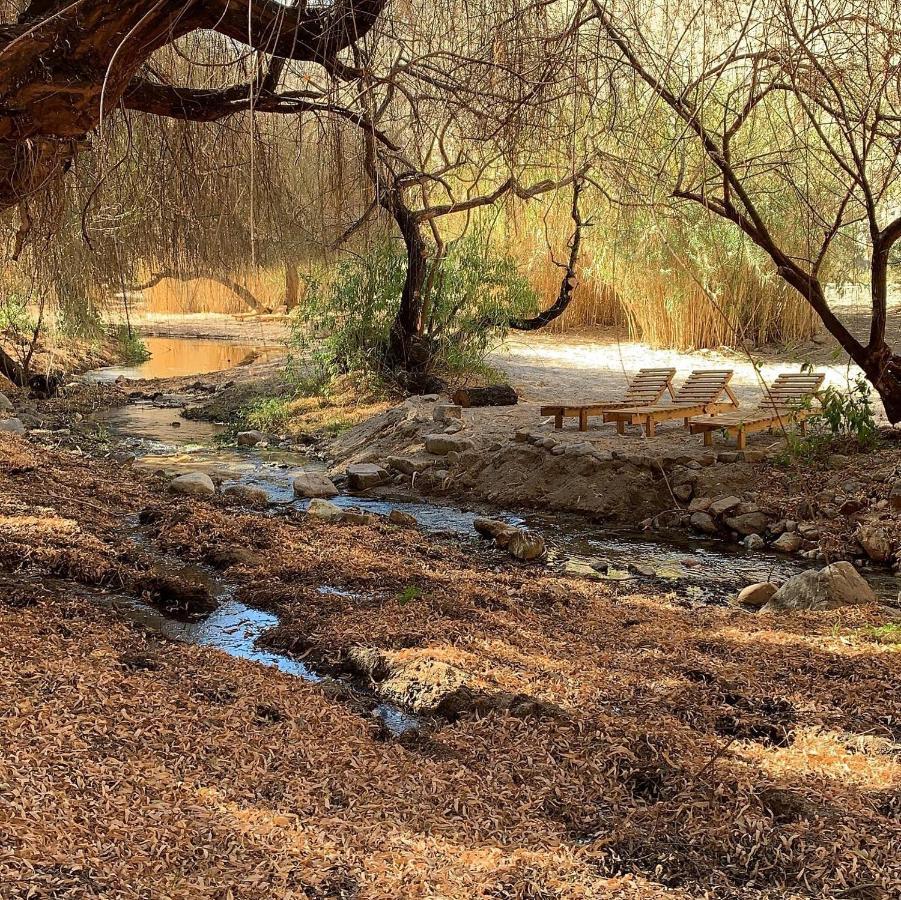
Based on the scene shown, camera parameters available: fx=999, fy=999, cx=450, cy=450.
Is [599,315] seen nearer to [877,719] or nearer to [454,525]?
Answer: [454,525]

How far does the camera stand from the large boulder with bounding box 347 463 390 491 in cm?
838

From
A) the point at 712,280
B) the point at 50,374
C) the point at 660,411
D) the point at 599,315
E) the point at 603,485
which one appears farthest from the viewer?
the point at 599,315

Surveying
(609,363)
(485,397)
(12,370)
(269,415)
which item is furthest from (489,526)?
(12,370)

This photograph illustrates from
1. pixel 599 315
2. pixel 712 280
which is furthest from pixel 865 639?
pixel 599 315

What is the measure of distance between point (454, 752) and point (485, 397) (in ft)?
25.2

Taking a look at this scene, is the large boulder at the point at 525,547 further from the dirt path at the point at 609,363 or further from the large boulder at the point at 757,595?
the dirt path at the point at 609,363

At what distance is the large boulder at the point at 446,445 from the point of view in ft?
28.6

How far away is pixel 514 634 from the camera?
14.4 ft

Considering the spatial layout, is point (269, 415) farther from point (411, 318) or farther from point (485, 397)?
point (485, 397)

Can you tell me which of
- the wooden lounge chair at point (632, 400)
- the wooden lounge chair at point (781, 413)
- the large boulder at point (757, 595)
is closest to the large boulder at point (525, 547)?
the large boulder at point (757, 595)

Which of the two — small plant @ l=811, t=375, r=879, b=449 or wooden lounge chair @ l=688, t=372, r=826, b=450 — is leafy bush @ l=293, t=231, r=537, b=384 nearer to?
wooden lounge chair @ l=688, t=372, r=826, b=450

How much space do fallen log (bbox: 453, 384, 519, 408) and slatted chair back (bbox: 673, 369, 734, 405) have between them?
1.97 meters

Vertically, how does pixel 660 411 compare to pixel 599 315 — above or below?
below

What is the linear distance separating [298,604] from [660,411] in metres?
4.62
